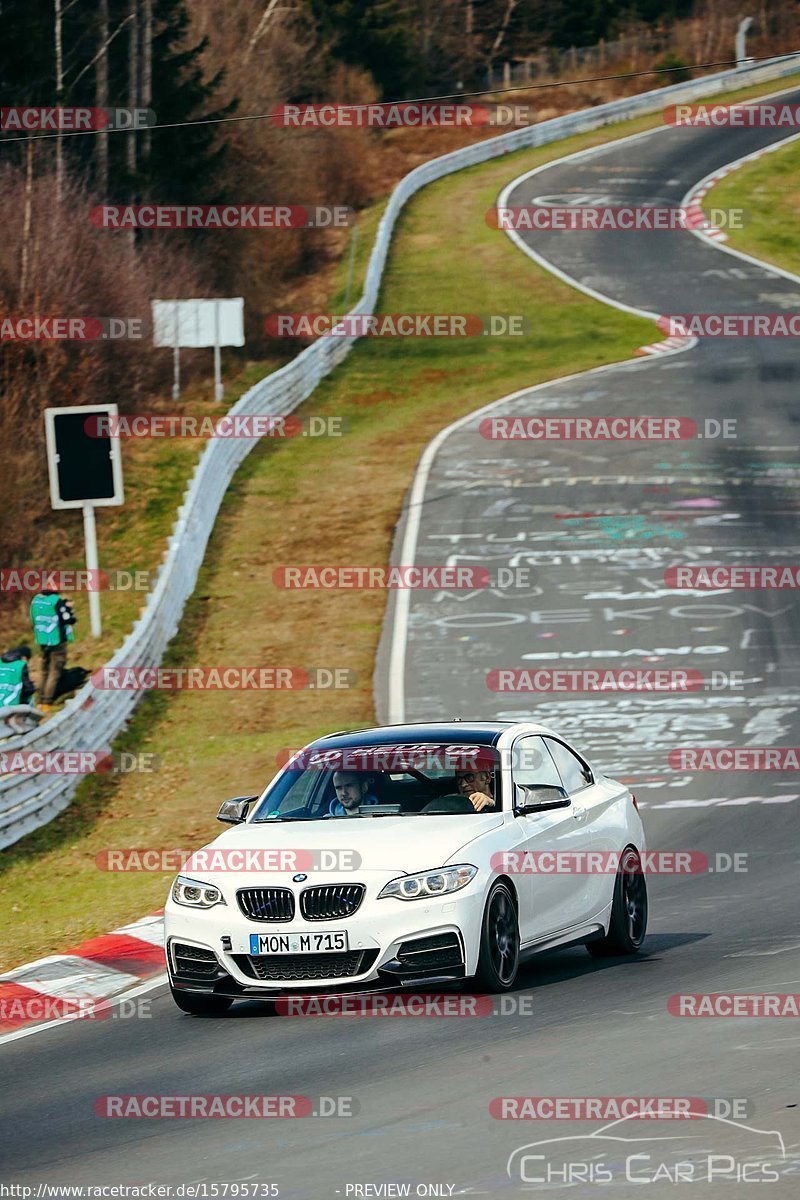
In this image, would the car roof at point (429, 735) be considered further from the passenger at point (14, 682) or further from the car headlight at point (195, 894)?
the passenger at point (14, 682)

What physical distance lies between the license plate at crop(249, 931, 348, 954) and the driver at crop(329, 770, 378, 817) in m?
1.12

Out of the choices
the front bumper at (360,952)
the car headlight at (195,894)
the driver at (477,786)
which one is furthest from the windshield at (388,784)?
the front bumper at (360,952)

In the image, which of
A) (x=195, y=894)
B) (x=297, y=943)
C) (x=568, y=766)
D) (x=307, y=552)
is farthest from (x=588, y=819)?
(x=307, y=552)

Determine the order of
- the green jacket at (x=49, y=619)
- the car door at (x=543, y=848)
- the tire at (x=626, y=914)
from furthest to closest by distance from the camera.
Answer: the green jacket at (x=49, y=619) < the tire at (x=626, y=914) < the car door at (x=543, y=848)

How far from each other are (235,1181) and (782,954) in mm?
4842

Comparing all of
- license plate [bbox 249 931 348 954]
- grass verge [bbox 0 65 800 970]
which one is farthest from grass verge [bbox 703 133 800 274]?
license plate [bbox 249 931 348 954]

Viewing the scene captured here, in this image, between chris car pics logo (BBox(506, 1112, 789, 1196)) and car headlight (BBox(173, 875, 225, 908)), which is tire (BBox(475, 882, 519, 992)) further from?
chris car pics logo (BBox(506, 1112, 789, 1196))

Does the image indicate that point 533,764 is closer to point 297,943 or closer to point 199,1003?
point 297,943

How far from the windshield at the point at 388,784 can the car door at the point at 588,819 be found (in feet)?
2.52

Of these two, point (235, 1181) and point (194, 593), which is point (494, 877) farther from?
point (194, 593)

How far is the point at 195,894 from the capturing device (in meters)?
9.54

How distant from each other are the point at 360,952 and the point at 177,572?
18.1 metres

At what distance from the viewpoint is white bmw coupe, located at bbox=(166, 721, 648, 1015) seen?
9156mm

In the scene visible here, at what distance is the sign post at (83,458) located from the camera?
23.7 metres
